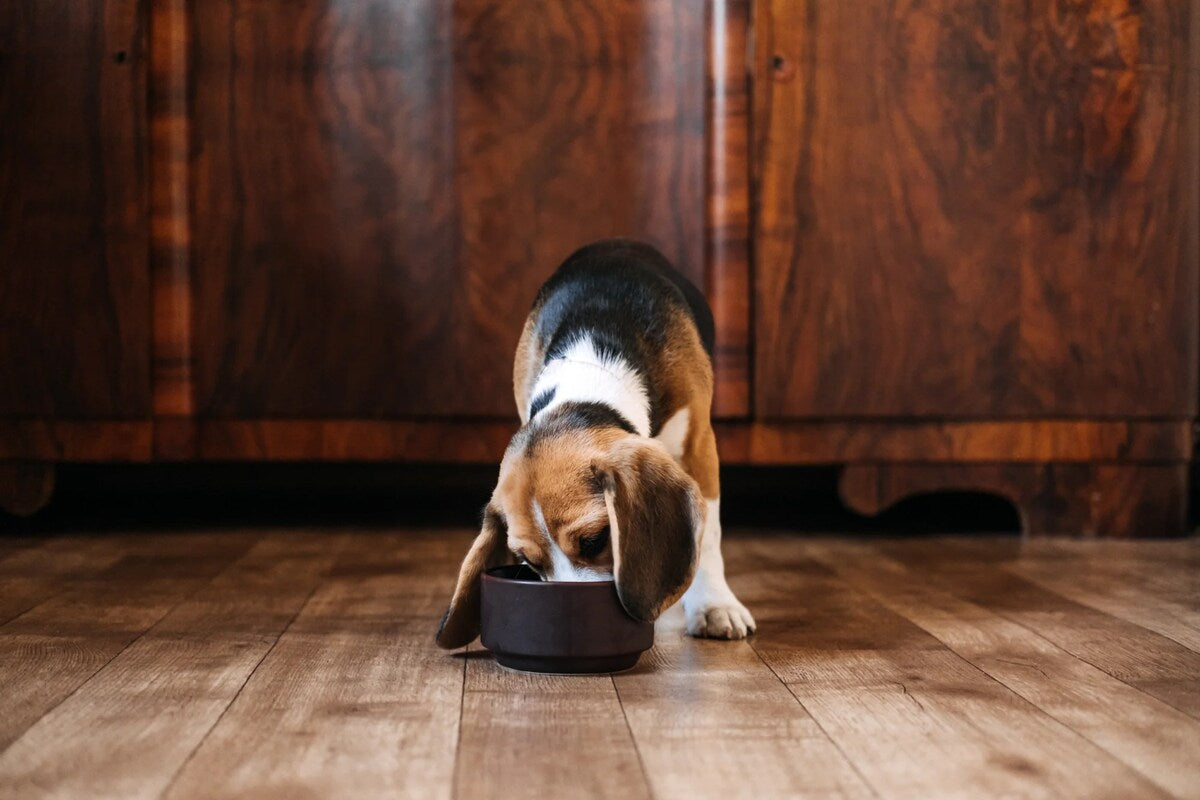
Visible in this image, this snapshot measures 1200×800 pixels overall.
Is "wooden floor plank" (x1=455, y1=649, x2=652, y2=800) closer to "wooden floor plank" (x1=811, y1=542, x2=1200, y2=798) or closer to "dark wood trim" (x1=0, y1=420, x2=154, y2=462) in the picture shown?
"wooden floor plank" (x1=811, y1=542, x2=1200, y2=798)

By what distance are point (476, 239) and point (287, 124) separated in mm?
550

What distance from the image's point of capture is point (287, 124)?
311cm

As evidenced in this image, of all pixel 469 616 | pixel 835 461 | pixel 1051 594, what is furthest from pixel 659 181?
pixel 469 616

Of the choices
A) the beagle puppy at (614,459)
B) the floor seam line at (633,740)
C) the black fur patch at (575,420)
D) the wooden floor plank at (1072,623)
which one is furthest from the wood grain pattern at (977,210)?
the floor seam line at (633,740)

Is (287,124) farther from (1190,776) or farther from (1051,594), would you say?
(1190,776)

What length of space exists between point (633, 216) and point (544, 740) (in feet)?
6.14

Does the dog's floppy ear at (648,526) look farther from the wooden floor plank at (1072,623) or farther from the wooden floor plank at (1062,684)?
the wooden floor plank at (1072,623)

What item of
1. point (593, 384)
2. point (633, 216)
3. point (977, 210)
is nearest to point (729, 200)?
point (633, 216)

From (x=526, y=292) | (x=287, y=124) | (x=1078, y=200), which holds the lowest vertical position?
(x=526, y=292)

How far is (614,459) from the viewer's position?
5.65 ft

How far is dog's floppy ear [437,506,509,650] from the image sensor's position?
183 cm

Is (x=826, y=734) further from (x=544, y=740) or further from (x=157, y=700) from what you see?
(x=157, y=700)

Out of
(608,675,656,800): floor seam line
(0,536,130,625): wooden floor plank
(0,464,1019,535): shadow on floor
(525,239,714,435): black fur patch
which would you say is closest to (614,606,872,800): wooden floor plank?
(608,675,656,800): floor seam line

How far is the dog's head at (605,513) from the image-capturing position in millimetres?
1684
